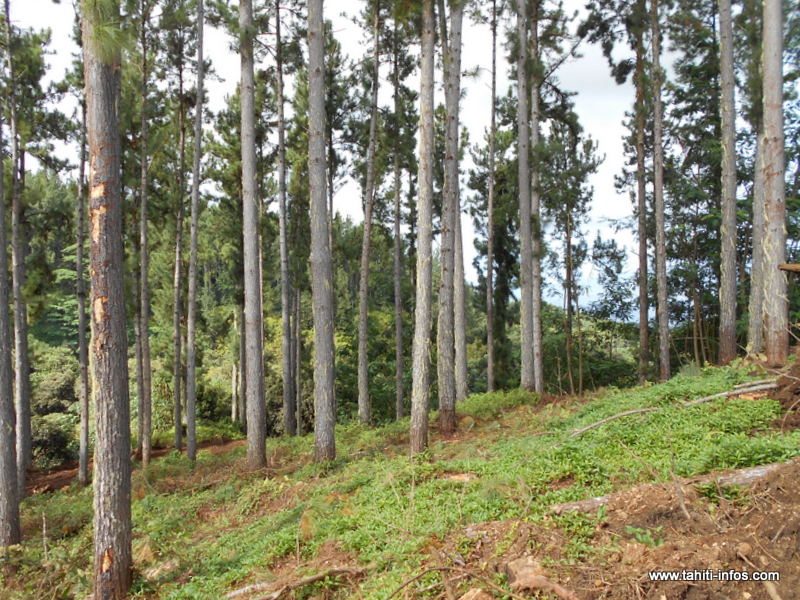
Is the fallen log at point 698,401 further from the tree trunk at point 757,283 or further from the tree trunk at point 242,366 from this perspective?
the tree trunk at point 242,366

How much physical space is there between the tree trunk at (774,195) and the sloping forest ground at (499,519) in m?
0.81

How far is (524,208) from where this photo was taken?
46.5ft

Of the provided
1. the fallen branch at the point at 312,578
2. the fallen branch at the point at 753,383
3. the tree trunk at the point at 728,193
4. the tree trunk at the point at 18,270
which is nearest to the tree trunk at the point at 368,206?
the tree trunk at the point at 18,270

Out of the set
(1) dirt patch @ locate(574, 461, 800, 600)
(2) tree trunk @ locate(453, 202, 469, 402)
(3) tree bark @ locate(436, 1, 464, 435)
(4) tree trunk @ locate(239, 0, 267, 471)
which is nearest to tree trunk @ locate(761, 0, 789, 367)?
(3) tree bark @ locate(436, 1, 464, 435)

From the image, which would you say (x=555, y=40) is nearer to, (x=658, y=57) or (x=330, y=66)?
(x=658, y=57)

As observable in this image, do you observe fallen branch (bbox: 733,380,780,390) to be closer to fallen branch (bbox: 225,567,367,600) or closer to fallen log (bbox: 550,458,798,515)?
fallen log (bbox: 550,458,798,515)

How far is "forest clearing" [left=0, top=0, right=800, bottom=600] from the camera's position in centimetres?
417

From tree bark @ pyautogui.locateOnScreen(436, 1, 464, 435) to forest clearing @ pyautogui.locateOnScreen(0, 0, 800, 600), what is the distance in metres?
0.06

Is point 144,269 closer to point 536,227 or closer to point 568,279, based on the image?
point 536,227

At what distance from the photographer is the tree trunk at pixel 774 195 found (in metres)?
8.22

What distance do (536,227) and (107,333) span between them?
12.2m

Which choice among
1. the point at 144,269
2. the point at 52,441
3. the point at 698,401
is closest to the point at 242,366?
the point at 144,269

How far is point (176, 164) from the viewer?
16.2 meters

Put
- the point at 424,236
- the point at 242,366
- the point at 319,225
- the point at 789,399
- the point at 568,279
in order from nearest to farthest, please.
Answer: the point at 789,399 → the point at 424,236 → the point at 319,225 → the point at 242,366 → the point at 568,279
